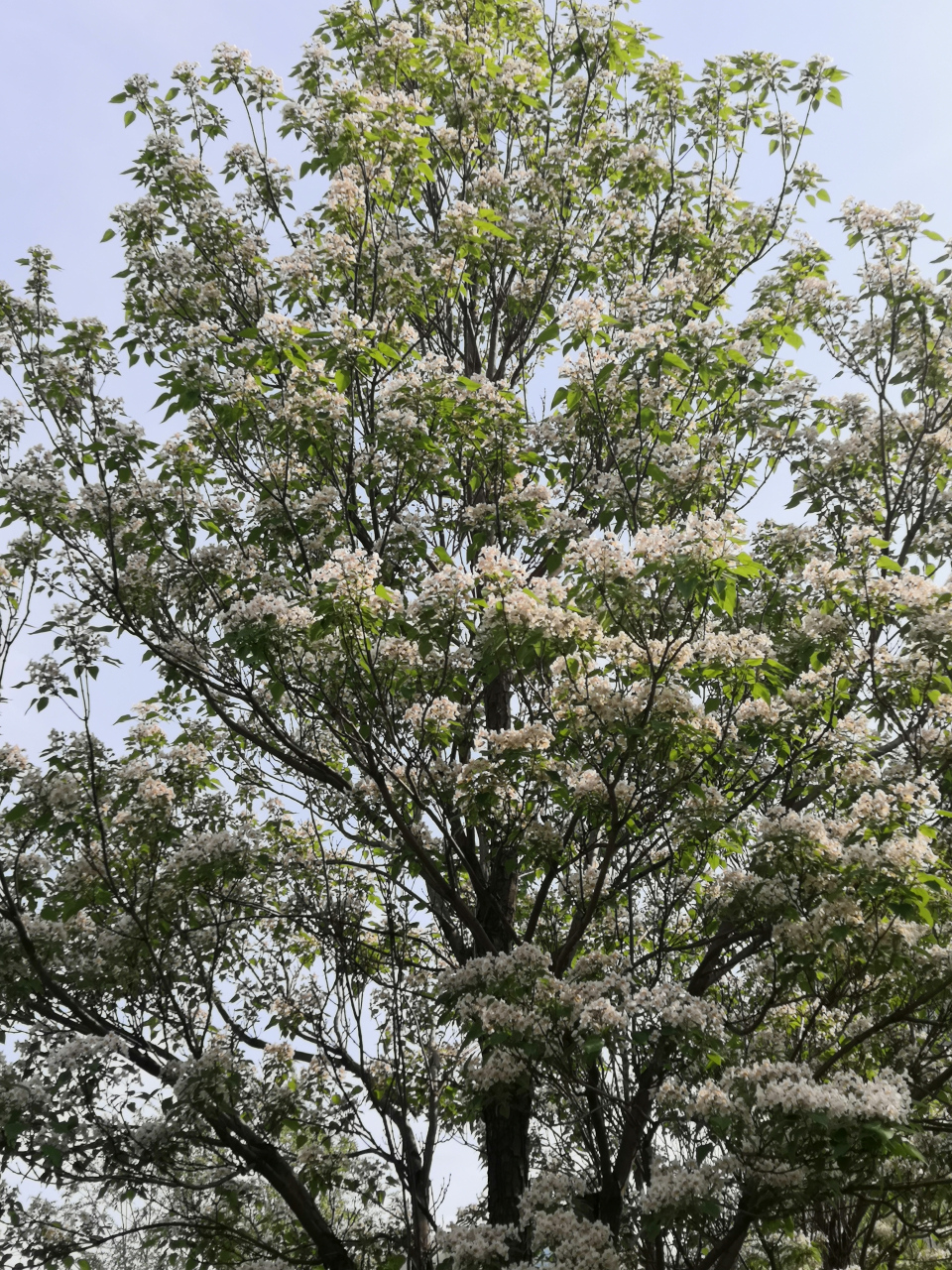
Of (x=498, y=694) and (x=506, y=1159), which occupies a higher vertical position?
(x=498, y=694)

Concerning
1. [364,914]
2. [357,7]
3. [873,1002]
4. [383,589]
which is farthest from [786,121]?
[364,914]

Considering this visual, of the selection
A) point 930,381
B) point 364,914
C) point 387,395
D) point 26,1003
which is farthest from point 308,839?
point 930,381

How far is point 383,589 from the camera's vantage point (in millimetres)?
5570

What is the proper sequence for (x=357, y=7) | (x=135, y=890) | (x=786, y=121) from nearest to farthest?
(x=135, y=890) → (x=786, y=121) → (x=357, y=7)

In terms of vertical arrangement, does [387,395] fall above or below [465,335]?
below

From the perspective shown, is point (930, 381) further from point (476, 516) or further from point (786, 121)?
point (476, 516)

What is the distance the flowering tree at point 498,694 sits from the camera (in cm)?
541

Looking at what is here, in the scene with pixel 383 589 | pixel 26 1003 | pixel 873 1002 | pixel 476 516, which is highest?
pixel 476 516

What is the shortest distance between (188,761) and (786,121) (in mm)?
6793

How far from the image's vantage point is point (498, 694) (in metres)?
8.35

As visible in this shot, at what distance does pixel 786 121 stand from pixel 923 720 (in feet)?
Answer: 16.0

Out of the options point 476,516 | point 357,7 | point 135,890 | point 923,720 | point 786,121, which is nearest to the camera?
point 923,720

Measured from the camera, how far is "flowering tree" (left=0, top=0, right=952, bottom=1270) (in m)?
5.41

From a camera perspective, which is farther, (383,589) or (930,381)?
(930,381)
